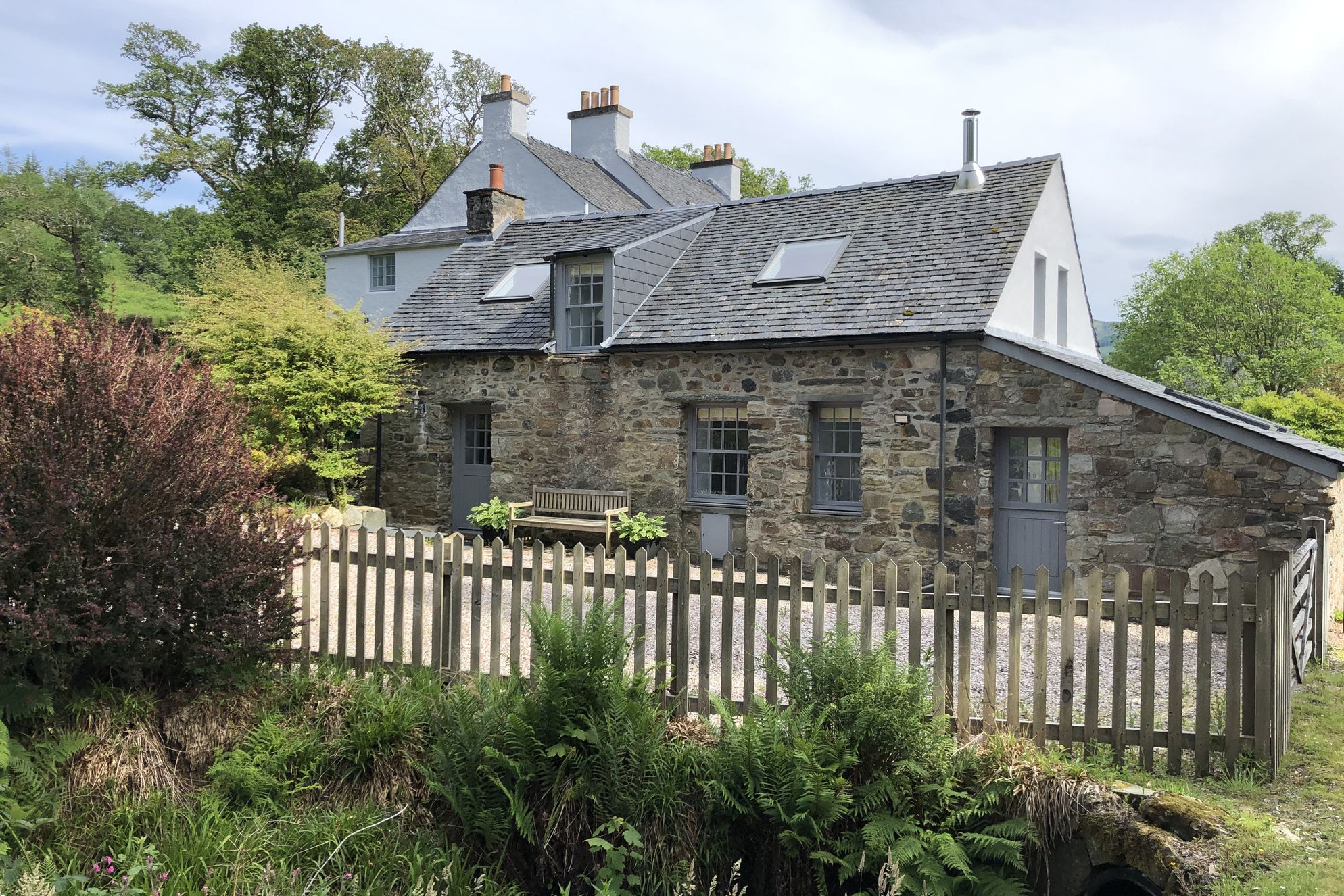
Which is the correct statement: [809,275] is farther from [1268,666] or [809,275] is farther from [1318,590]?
[1268,666]

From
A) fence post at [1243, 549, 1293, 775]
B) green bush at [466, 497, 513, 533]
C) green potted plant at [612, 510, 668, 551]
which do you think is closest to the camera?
fence post at [1243, 549, 1293, 775]

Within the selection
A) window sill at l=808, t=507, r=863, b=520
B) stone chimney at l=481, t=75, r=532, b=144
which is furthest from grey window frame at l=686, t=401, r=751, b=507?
stone chimney at l=481, t=75, r=532, b=144

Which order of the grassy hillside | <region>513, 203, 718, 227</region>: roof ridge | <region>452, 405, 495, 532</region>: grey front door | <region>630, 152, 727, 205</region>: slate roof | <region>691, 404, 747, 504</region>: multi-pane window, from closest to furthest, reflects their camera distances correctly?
<region>691, 404, 747, 504</region>: multi-pane window, <region>452, 405, 495, 532</region>: grey front door, <region>513, 203, 718, 227</region>: roof ridge, <region>630, 152, 727, 205</region>: slate roof, the grassy hillside

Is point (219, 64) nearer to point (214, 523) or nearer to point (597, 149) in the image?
point (597, 149)

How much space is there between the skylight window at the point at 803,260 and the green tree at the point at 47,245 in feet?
74.7

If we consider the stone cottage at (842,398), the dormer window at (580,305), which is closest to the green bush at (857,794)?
the stone cottage at (842,398)

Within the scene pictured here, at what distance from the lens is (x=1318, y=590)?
8320 millimetres

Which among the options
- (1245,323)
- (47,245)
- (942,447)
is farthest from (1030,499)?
(47,245)

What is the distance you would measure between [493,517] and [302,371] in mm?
3922

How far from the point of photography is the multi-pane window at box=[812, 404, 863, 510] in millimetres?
13336

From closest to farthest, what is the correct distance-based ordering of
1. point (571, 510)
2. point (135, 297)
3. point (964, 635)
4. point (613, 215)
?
point (964, 635)
point (571, 510)
point (613, 215)
point (135, 297)

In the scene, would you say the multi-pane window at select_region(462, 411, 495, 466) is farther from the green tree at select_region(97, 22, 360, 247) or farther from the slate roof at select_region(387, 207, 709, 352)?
the green tree at select_region(97, 22, 360, 247)

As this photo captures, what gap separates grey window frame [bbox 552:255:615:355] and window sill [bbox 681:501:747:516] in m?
2.85

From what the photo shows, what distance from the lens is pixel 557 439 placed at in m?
15.6
